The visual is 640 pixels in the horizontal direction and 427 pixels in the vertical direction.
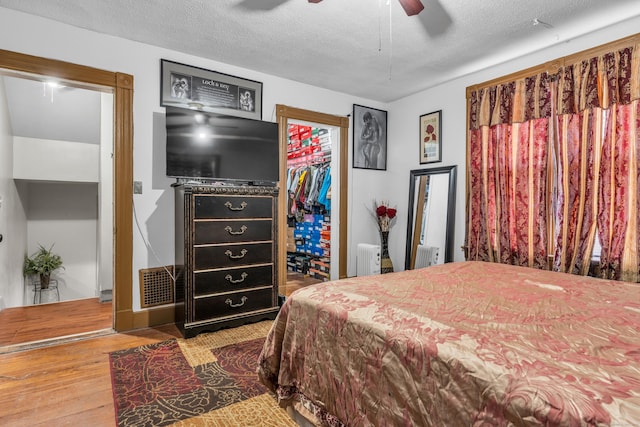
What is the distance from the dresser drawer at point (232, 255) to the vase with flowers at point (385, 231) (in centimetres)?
169

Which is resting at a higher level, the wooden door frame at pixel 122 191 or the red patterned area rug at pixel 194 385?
the wooden door frame at pixel 122 191

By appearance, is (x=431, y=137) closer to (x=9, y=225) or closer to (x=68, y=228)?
(x=9, y=225)

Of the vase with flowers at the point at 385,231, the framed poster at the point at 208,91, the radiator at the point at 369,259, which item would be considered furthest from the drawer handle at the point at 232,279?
the vase with flowers at the point at 385,231

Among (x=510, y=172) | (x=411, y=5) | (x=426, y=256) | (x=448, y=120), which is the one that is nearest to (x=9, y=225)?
(x=411, y=5)

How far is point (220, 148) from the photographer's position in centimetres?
298

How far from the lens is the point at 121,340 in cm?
261

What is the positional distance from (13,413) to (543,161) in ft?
12.8

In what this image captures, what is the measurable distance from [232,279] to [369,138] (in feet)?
8.34

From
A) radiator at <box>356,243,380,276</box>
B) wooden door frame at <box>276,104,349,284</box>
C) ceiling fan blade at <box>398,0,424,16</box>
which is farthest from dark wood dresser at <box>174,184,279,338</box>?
ceiling fan blade at <box>398,0,424,16</box>

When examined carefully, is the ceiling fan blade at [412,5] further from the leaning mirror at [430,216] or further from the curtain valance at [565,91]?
the leaning mirror at [430,216]

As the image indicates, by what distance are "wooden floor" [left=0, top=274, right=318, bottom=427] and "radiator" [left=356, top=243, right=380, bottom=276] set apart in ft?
7.25

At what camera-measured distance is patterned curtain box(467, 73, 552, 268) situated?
283 cm

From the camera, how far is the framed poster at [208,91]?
118 inches

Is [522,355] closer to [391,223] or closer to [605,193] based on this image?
[605,193]
